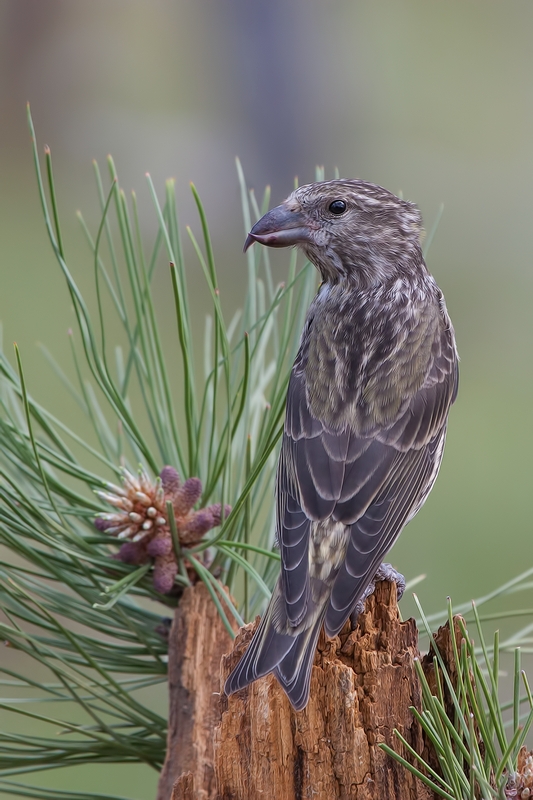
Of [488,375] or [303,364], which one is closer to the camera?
[303,364]

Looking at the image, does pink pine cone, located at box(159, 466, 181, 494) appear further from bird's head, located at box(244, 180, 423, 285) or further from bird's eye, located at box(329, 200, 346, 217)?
bird's eye, located at box(329, 200, 346, 217)

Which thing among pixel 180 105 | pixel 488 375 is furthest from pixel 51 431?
pixel 180 105

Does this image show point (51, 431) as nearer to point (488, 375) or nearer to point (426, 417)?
point (426, 417)

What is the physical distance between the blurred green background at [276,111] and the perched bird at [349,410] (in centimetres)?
429

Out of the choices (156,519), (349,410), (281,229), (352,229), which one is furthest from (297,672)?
(352,229)

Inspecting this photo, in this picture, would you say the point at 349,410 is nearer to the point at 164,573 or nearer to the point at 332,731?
the point at 164,573

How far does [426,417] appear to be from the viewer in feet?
6.77

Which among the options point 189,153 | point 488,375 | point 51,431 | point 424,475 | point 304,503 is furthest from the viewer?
point 189,153

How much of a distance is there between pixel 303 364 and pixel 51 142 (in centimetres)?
604

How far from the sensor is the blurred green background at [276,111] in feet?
22.8

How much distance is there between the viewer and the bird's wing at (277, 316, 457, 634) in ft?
5.60

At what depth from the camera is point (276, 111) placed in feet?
24.7

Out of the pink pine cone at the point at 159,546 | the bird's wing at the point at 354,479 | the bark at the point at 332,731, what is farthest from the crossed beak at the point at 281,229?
the bark at the point at 332,731

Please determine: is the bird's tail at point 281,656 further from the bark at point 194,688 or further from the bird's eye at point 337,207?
the bird's eye at point 337,207
